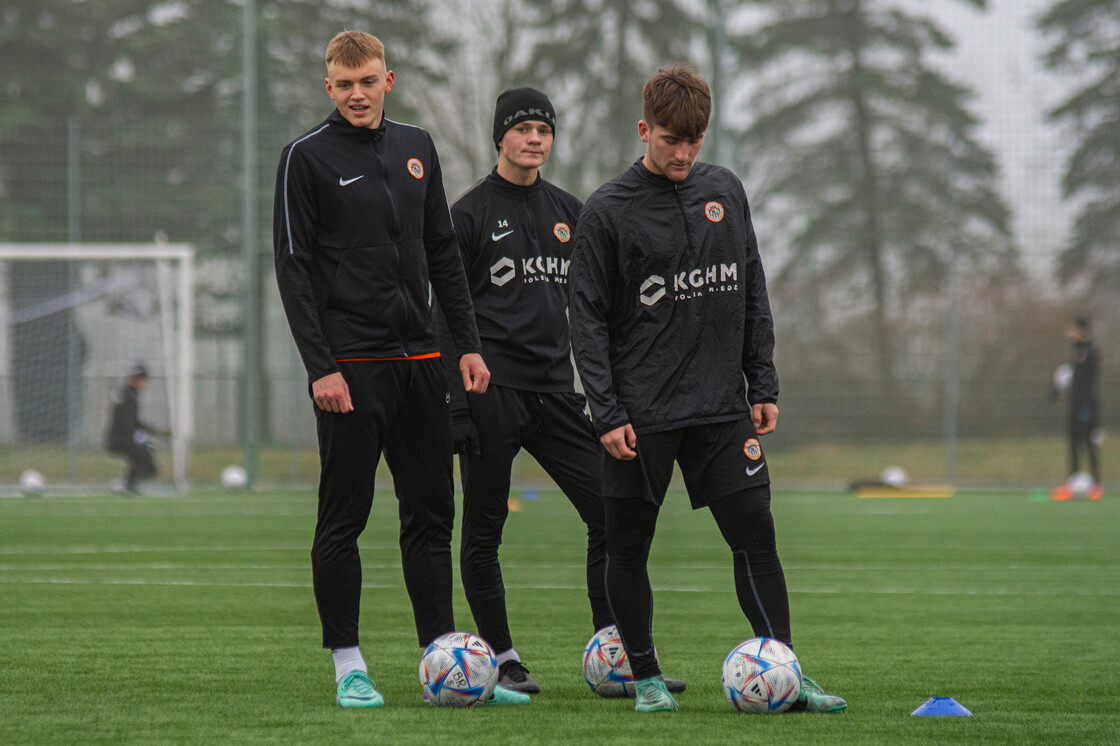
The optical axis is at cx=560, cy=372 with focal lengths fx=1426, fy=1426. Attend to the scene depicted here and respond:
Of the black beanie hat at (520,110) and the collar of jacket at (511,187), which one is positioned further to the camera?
the collar of jacket at (511,187)

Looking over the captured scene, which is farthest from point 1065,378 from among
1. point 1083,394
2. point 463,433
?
point 463,433

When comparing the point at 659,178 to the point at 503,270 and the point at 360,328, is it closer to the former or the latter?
the point at 503,270

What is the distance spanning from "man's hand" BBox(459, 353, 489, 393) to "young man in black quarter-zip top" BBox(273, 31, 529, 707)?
0.37 ft

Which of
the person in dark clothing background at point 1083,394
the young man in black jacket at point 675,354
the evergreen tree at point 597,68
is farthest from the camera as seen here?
the evergreen tree at point 597,68

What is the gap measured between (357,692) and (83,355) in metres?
14.0

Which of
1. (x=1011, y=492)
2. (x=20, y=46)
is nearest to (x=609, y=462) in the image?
(x=1011, y=492)

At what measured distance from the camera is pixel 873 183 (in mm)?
18344

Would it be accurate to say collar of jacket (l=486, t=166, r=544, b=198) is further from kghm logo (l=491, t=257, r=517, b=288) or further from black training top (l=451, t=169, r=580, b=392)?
kghm logo (l=491, t=257, r=517, b=288)

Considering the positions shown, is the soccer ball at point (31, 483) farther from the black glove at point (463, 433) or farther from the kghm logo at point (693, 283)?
the kghm logo at point (693, 283)

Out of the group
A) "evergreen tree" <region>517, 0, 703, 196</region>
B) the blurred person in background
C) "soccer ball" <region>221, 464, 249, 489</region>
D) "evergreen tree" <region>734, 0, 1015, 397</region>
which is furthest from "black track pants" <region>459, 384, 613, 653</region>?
"evergreen tree" <region>734, 0, 1015, 397</region>

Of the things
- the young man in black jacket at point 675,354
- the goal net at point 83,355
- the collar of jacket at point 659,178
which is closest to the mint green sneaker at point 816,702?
the young man in black jacket at point 675,354

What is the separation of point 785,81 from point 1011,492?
588cm

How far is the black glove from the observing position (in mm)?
4531

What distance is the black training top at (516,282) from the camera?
4.67m
